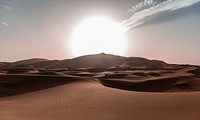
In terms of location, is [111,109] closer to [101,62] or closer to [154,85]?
[154,85]

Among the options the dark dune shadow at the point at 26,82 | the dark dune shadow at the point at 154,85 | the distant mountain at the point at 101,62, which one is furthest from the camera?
the distant mountain at the point at 101,62

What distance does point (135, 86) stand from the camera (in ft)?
76.1

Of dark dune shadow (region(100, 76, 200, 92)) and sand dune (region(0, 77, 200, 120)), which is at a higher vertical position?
dark dune shadow (region(100, 76, 200, 92))

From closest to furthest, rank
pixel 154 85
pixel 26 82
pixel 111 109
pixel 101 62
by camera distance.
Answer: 1. pixel 111 109
2. pixel 26 82
3. pixel 154 85
4. pixel 101 62

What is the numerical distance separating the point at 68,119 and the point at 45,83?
1138 cm

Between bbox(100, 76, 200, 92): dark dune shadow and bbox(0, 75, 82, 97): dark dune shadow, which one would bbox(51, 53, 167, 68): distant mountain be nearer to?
bbox(100, 76, 200, 92): dark dune shadow

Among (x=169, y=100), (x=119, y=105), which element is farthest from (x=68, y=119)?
(x=169, y=100)

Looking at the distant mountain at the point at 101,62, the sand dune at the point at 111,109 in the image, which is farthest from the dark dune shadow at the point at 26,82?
the distant mountain at the point at 101,62

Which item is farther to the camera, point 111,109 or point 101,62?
point 101,62

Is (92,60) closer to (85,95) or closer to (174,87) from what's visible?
(174,87)

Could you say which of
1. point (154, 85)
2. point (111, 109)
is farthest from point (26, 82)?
point (154, 85)

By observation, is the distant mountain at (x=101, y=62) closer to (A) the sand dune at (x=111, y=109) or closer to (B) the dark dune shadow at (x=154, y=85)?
(B) the dark dune shadow at (x=154, y=85)

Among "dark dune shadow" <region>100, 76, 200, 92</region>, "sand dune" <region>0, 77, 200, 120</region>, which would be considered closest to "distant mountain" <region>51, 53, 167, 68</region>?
"dark dune shadow" <region>100, 76, 200, 92</region>

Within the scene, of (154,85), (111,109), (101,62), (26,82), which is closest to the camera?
(111,109)
